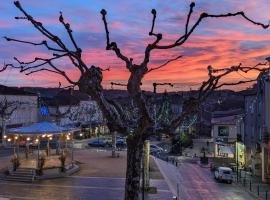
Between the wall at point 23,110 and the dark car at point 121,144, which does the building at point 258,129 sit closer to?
the dark car at point 121,144

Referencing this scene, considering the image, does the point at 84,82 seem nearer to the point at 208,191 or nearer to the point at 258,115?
the point at 208,191

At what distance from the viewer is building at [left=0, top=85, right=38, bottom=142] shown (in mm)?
76500

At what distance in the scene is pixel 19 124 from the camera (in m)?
83.2

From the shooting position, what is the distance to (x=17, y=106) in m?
81.6

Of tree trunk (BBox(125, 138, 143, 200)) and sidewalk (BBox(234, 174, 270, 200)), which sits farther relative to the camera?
sidewalk (BBox(234, 174, 270, 200))

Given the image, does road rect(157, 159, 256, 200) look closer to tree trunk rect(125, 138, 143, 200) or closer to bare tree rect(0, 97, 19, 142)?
tree trunk rect(125, 138, 143, 200)

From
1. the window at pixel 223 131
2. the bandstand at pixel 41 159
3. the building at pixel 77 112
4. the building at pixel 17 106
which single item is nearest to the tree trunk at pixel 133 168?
the bandstand at pixel 41 159

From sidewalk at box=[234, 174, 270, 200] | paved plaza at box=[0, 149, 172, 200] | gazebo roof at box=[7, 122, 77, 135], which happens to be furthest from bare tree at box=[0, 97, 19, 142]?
sidewalk at box=[234, 174, 270, 200]

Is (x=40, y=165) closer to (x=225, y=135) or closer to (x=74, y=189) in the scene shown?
(x=74, y=189)

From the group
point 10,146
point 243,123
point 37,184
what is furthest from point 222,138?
point 37,184

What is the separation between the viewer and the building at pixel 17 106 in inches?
3012

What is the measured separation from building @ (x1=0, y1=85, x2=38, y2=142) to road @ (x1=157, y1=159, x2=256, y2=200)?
109 ft

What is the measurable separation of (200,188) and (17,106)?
47646mm

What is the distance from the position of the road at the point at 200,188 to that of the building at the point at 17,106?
109ft
